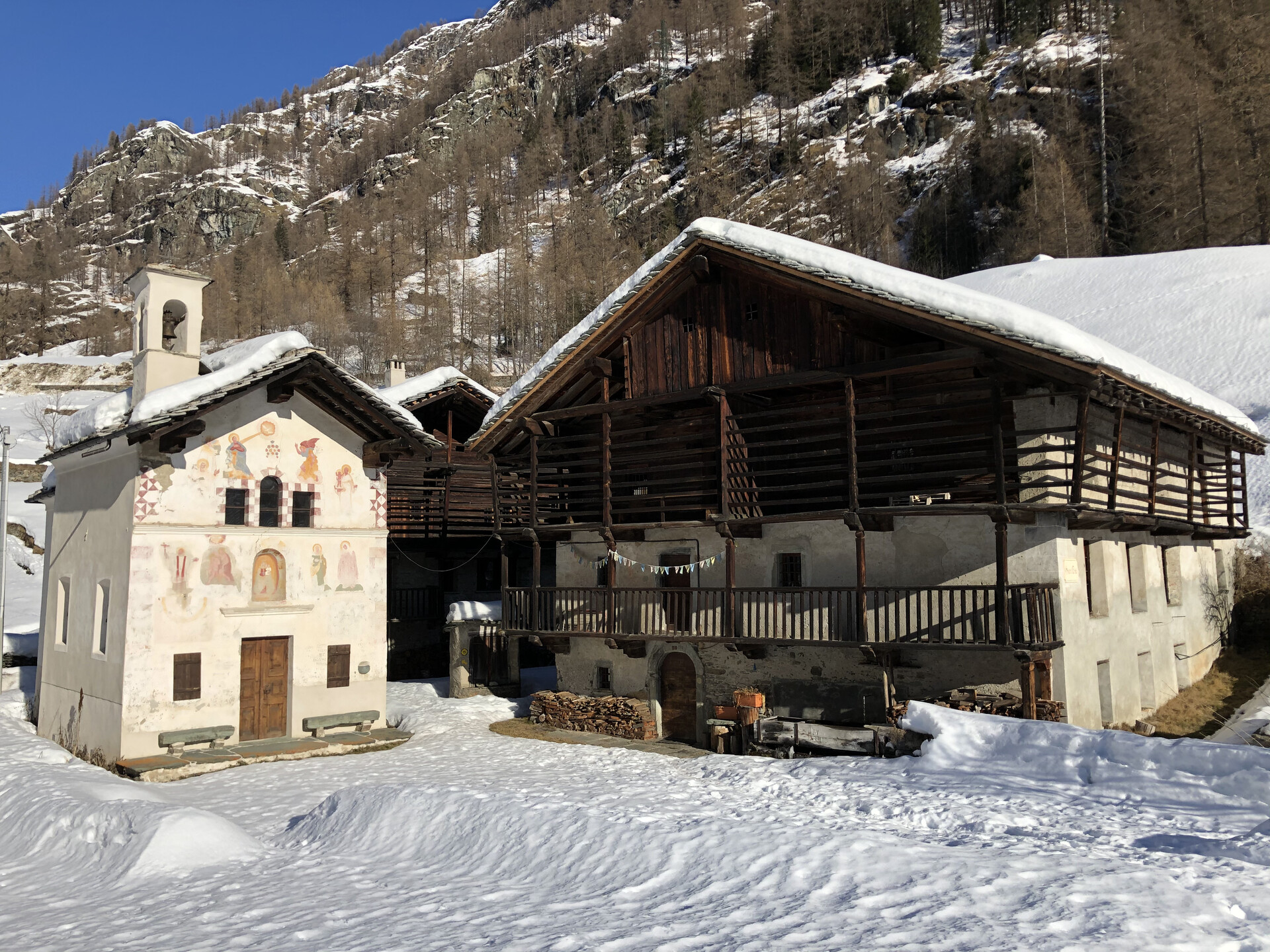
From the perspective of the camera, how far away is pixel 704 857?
9.48 m

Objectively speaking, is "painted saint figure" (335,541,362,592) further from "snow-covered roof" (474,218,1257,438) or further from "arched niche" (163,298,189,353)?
"arched niche" (163,298,189,353)

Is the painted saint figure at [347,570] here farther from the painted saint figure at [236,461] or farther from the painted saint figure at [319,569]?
the painted saint figure at [236,461]

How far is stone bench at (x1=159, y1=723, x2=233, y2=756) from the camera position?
705 inches

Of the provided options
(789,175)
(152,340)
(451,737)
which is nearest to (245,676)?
(451,737)

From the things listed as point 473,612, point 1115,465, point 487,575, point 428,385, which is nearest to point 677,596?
point 473,612

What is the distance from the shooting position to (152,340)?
19.5 m

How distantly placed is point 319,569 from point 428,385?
11.3m

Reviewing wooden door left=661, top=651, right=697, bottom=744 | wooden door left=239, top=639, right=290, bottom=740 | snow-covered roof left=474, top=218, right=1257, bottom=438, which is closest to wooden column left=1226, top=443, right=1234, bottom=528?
snow-covered roof left=474, top=218, right=1257, bottom=438

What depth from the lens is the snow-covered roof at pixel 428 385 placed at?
2970 centimetres

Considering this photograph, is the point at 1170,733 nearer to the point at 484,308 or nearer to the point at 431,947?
the point at 431,947

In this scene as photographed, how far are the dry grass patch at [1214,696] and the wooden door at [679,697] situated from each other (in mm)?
9267

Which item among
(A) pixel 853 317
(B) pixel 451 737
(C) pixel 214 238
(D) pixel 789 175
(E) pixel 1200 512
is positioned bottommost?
(B) pixel 451 737

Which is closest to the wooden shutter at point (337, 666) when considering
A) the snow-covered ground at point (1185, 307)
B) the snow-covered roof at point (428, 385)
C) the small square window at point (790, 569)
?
the small square window at point (790, 569)

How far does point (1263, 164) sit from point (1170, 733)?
170 ft
